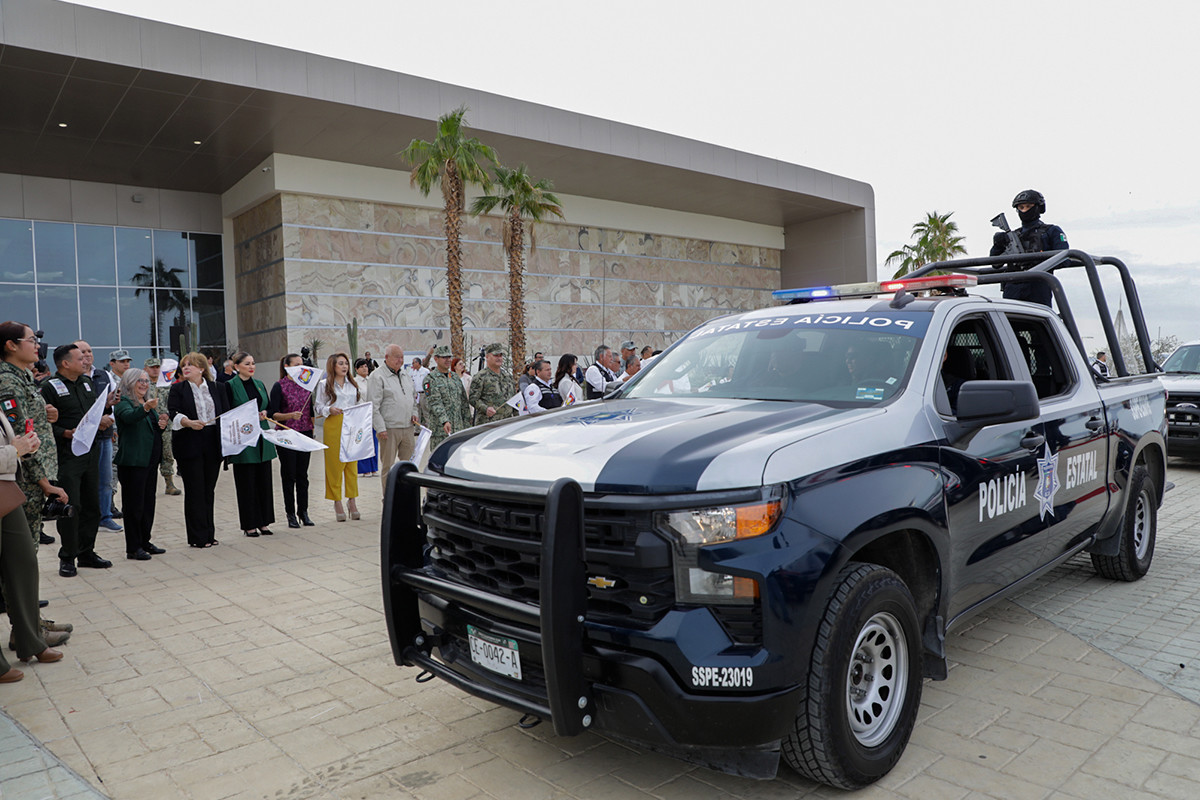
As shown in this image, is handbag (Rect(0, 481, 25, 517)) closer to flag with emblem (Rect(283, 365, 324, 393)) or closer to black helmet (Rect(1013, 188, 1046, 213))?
flag with emblem (Rect(283, 365, 324, 393))

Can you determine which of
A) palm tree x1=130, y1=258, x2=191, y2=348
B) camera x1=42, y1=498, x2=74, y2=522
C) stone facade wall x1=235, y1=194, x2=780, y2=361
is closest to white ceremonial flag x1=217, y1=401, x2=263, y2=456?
camera x1=42, y1=498, x2=74, y2=522

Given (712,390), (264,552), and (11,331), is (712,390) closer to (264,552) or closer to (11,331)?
(11,331)

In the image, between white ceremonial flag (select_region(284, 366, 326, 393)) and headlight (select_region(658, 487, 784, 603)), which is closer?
headlight (select_region(658, 487, 784, 603))

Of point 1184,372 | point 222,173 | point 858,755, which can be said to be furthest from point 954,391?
point 222,173

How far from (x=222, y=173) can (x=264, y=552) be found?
24698 millimetres

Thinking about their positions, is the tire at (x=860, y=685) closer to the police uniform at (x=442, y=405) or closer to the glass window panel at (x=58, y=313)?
the police uniform at (x=442, y=405)

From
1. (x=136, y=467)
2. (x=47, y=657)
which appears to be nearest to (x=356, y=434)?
(x=136, y=467)

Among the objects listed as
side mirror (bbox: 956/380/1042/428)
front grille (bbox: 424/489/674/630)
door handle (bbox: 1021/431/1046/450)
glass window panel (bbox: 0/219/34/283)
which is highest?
glass window panel (bbox: 0/219/34/283)

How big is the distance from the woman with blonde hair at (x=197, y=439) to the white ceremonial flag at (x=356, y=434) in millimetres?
1317

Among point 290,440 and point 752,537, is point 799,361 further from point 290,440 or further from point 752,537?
point 290,440

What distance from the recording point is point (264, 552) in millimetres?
8164

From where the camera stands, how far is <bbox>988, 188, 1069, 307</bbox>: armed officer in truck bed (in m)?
6.80

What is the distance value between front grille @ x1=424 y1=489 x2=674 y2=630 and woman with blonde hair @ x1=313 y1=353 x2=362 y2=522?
6.61 m

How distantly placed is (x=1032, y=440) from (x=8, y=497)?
5.74m
